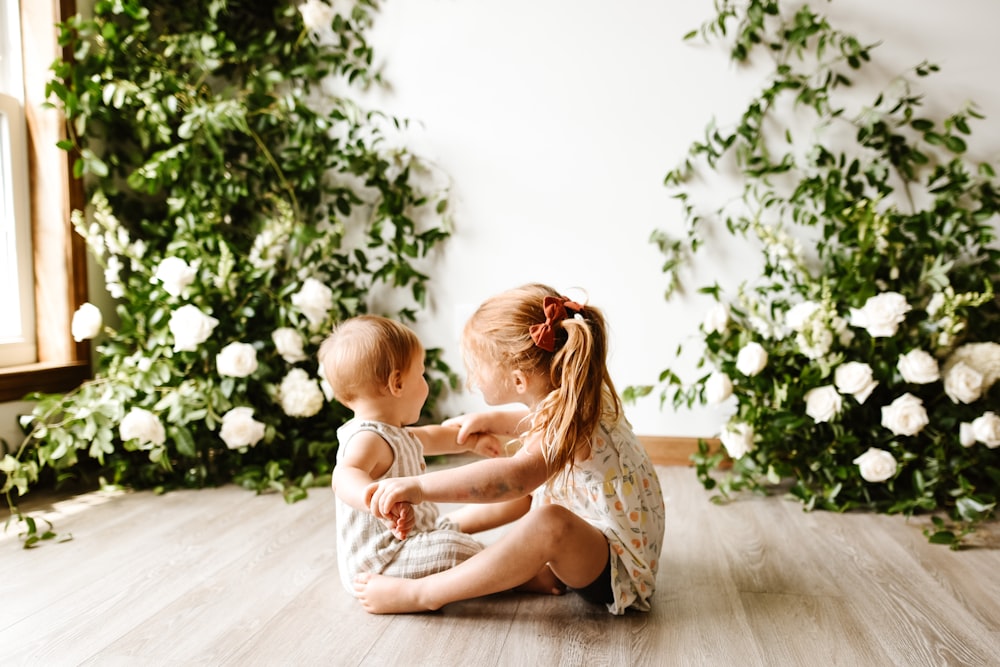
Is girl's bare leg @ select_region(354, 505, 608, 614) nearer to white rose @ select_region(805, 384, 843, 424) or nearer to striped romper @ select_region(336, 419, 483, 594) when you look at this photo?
striped romper @ select_region(336, 419, 483, 594)

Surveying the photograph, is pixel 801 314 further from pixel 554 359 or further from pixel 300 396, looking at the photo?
pixel 300 396

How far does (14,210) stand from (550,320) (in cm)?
179

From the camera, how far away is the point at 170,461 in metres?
2.27

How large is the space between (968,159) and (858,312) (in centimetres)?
70

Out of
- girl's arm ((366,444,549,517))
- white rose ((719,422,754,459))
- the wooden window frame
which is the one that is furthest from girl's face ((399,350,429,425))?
→ the wooden window frame

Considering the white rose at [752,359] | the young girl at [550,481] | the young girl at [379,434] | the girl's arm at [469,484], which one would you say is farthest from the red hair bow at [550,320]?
the white rose at [752,359]

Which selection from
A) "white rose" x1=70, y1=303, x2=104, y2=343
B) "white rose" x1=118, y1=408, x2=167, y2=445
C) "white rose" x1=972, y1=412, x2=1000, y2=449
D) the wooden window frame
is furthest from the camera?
the wooden window frame

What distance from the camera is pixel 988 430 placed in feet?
6.39

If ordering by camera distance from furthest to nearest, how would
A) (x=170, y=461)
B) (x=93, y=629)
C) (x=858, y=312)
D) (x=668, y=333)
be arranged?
(x=668, y=333) < (x=170, y=461) < (x=858, y=312) < (x=93, y=629)

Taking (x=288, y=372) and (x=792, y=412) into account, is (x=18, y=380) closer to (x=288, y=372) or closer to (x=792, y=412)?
(x=288, y=372)

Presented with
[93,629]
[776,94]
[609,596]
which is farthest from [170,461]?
[776,94]

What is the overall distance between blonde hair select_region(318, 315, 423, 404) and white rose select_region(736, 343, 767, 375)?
40.9 inches

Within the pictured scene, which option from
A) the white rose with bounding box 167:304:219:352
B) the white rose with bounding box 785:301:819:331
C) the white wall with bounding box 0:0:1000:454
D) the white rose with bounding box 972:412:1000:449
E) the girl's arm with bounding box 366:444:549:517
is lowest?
the white rose with bounding box 972:412:1000:449

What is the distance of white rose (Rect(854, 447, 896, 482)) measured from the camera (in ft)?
6.52
